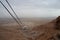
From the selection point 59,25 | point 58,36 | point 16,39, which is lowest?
point 59,25

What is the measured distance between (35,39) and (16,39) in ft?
13.2

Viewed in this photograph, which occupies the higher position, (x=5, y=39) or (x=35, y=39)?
(x=5, y=39)

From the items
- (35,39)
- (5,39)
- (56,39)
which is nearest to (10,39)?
(5,39)

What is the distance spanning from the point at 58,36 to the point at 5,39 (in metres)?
12.4

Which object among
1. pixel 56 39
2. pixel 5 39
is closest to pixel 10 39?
pixel 5 39

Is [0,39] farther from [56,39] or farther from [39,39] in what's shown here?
[56,39]

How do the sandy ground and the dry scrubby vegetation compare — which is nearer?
the dry scrubby vegetation

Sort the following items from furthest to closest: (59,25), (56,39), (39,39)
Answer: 1. (59,25)
2. (39,39)
3. (56,39)

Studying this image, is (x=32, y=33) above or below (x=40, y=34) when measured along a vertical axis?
below

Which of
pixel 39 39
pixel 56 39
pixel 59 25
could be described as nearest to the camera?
pixel 56 39

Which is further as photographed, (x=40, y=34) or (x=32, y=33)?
(x=32, y=33)

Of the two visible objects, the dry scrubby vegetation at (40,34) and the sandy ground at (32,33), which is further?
the sandy ground at (32,33)

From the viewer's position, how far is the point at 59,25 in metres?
30.0

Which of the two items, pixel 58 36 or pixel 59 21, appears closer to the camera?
pixel 58 36
